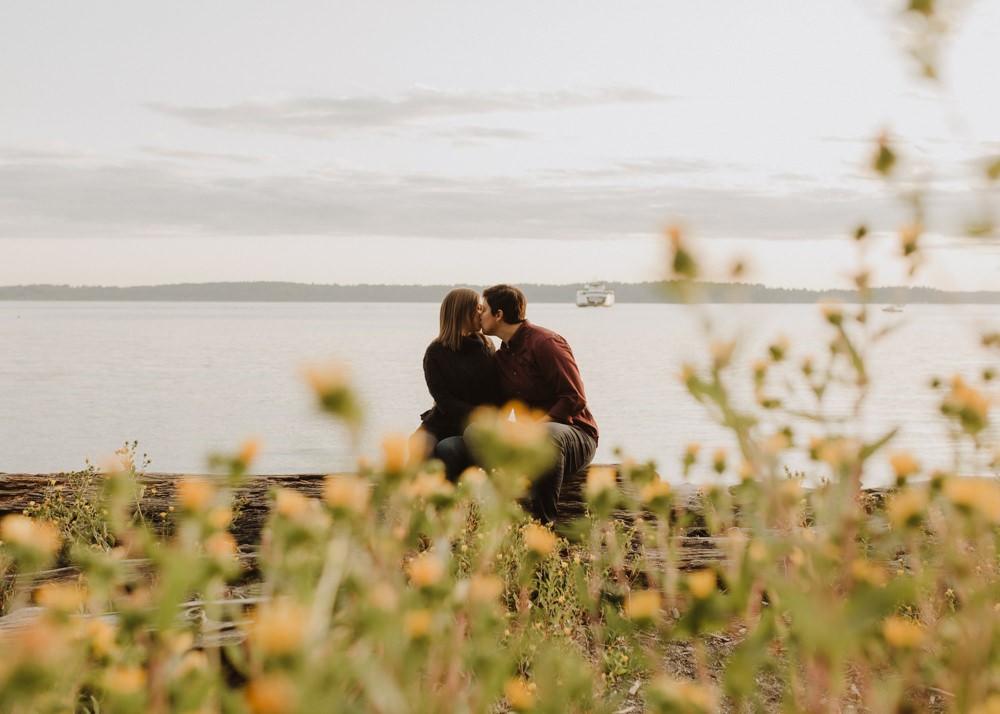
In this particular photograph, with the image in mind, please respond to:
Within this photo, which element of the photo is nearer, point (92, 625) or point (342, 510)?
point (342, 510)

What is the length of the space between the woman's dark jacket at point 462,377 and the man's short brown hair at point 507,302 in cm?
28

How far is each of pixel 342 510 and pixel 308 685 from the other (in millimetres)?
317

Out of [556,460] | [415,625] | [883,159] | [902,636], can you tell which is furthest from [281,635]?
[556,460]

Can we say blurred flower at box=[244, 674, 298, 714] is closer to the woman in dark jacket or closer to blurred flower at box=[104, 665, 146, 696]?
blurred flower at box=[104, 665, 146, 696]

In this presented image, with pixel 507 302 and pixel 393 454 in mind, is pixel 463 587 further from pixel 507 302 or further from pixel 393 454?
pixel 507 302

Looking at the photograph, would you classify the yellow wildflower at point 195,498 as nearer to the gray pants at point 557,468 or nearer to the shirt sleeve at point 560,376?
the gray pants at point 557,468

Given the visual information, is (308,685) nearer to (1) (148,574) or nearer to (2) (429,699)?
(2) (429,699)

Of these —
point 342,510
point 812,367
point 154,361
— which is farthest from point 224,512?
point 154,361

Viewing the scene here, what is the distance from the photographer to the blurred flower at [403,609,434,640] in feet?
3.43

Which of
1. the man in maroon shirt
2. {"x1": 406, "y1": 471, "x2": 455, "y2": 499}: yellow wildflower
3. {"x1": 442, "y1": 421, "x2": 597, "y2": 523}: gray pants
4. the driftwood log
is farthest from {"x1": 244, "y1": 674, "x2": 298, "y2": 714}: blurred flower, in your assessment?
the man in maroon shirt

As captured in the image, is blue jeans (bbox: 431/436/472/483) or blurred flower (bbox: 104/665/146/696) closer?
blurred flower (bbox: 104/665/146/696)

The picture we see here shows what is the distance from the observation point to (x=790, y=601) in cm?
96

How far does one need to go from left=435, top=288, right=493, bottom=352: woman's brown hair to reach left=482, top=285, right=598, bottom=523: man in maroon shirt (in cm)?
10

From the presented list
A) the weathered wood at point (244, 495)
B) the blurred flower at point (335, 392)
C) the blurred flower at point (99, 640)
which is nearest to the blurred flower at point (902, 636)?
the blurred flower at point (335, 392)
